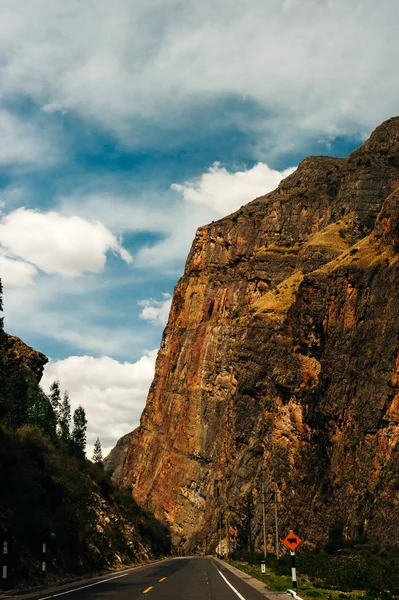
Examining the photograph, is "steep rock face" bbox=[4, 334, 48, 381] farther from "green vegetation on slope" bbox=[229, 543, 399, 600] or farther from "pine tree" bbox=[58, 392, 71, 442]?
"green vegetation on slope" bbox=[229, 543, 399, 600]

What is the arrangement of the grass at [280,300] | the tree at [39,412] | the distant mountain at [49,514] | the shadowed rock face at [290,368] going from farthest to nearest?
the grass at [280,300] < the shadowed rock face at [290,368] < the tree at [39,412] < the distant mountain at [49,514]

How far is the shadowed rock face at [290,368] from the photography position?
81.8 metres

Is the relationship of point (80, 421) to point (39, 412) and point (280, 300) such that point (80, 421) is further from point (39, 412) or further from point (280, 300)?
point (280, 300)

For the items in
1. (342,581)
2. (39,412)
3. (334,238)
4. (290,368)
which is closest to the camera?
(342,581)

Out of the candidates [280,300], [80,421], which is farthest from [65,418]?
[280,300]

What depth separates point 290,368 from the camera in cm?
9969

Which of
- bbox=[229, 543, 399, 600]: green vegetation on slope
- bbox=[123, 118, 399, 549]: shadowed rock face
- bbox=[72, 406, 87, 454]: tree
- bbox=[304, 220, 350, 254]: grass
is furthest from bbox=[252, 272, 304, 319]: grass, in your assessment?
bbox=[229, 543, 399, 600]: green vegetation on slope

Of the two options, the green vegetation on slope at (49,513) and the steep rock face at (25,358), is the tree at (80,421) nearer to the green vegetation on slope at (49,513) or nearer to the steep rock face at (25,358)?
the steep rock face at (25,358)

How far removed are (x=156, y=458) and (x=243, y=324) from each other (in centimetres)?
4321

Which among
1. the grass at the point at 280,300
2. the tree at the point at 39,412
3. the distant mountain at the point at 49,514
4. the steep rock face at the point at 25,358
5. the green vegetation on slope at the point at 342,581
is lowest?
the green vegetation on slope at the point at 342,581

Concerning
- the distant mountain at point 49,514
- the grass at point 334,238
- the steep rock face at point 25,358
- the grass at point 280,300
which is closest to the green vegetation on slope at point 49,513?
the distant mountain at point 49,514

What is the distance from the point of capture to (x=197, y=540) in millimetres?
116688

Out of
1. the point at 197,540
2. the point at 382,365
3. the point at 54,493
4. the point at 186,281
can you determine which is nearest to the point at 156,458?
the point at 197,540

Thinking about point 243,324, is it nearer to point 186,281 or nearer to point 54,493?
point 186,281
